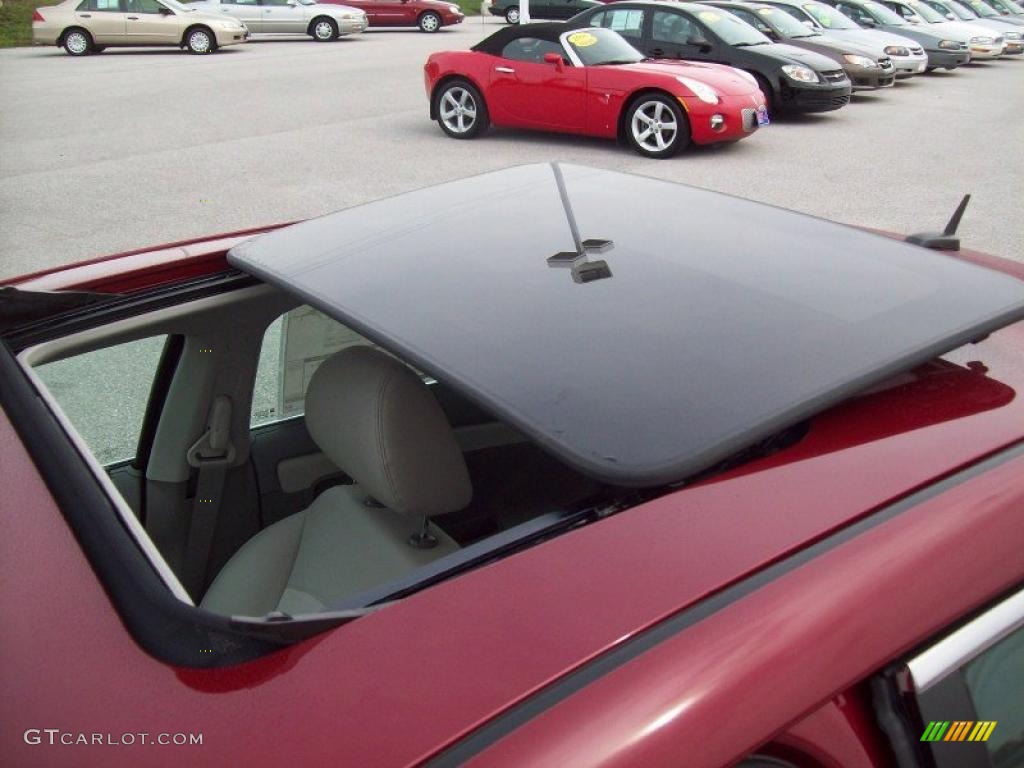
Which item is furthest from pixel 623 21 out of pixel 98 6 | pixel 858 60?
pixel 98 6

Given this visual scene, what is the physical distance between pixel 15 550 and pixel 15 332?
2.64ft

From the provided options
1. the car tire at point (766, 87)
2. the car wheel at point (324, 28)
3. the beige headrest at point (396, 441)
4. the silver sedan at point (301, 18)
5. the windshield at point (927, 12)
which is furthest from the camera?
the car wheel at point (324, 28)

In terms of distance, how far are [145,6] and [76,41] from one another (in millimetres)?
1722

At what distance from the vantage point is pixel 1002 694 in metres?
1.47

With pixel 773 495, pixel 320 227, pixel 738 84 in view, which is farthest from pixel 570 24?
pixel 773 495

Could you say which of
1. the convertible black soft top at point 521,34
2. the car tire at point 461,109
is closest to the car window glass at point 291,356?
the convertible black soft top at point 521,34

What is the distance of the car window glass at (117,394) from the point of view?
2.79 m

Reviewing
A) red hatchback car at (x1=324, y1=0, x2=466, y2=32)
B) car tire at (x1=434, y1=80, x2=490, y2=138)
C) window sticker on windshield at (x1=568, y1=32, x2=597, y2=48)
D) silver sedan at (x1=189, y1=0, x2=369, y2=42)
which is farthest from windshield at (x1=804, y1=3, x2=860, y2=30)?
red hatchback car at (x1=324, y1=0, x2=466, y2=32)

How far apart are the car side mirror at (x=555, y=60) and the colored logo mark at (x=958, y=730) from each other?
11140mm

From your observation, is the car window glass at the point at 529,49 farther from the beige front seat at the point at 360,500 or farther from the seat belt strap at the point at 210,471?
the beige front seat at the point at 360,500

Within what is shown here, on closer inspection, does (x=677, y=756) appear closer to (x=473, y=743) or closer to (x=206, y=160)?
(x=473, y=743)

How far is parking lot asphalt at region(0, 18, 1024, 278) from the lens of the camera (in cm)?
895

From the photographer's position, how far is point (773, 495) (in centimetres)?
142

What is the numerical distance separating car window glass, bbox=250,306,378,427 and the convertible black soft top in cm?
998
